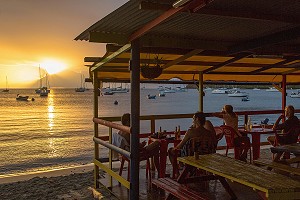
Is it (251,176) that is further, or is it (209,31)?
(209,31)

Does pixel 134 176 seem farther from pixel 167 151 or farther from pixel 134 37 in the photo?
pixel 134 37

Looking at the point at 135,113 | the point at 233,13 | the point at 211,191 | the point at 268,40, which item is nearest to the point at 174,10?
the point at 233,13

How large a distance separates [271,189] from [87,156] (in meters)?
19.1

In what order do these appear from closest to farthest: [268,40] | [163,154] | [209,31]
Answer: [209,31], [268,40], [163,154]

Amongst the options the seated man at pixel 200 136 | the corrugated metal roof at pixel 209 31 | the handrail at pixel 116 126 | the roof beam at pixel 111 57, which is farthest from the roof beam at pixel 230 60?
the handrail at pixel 116 126

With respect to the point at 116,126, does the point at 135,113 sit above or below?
above

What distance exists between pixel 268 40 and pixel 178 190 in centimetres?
284

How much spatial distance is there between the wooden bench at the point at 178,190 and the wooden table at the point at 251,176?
14cm

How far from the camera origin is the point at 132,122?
4.82 meters

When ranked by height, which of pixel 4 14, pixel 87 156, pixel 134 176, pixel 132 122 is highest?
pixel 4 14

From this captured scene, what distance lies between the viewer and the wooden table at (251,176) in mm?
3279

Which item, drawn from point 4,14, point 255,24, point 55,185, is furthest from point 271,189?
point 4,14

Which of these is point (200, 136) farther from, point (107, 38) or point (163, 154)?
point (107, 38)

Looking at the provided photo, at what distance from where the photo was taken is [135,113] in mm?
4773
